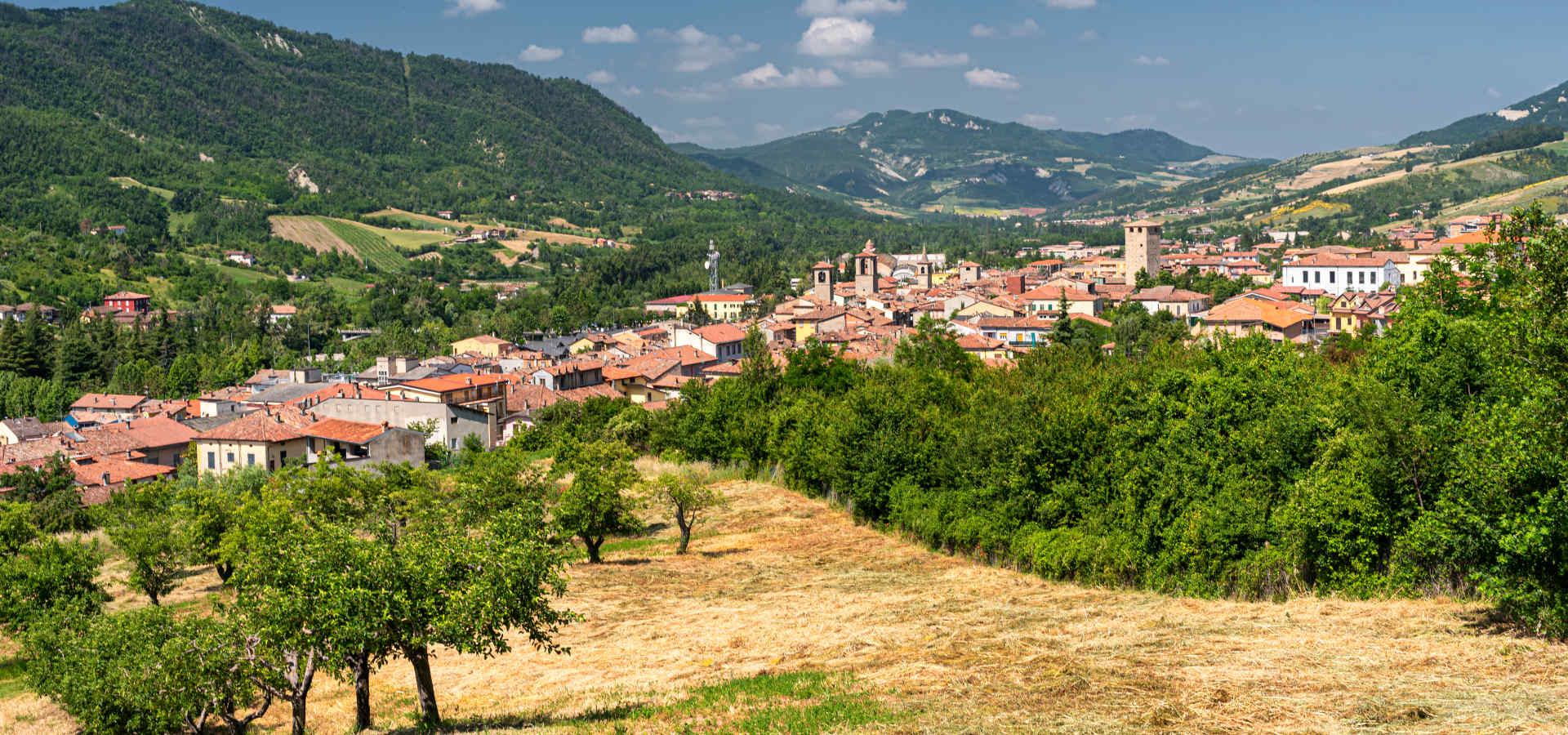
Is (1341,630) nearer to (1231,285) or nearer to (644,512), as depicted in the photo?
(644,512)

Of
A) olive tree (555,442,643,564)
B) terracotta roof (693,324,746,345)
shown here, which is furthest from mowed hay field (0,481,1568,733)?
A: terracotta roof (693,324,746,345)

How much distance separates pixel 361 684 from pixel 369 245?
183132mm

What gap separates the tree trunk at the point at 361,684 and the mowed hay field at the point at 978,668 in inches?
40.8

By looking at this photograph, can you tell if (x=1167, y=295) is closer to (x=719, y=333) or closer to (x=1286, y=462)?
(x=719, y=333)

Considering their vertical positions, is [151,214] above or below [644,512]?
above

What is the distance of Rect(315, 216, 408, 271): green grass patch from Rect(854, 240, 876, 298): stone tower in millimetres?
76731

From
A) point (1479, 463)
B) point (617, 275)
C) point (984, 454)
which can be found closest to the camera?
point (1479, 463)

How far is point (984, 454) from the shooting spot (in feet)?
95.9

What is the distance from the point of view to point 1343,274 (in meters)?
105

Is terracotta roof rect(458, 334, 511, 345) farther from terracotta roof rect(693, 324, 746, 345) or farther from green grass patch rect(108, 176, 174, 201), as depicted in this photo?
green grass patch rect(108, 176, 174, 201)

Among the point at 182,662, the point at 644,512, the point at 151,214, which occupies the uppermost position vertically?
the point at 151,214

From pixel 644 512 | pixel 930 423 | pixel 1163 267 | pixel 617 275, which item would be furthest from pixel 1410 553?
pixel 617 275

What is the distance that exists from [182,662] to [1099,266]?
138671 millimetres

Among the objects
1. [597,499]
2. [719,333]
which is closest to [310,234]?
[719,333]
